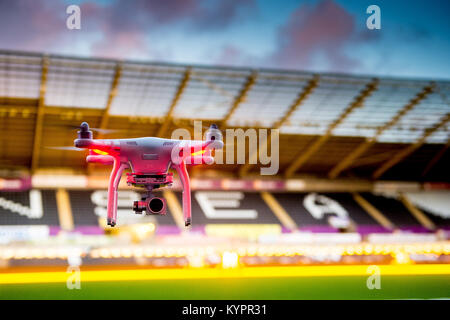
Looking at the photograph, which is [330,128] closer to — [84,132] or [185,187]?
[185,187]

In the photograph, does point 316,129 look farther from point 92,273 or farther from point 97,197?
point 92,273

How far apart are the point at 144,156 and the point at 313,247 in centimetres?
2196

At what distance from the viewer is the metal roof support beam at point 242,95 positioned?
23.3 m

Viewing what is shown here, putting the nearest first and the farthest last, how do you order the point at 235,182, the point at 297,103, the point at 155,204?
the point at 155,204
the point at 297,103
the point at 235,182

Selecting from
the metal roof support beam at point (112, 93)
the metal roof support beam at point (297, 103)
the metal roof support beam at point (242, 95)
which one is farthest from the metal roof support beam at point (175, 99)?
the metal roof support beam at point (297, 103)

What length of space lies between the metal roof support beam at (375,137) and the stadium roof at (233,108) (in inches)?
2.3

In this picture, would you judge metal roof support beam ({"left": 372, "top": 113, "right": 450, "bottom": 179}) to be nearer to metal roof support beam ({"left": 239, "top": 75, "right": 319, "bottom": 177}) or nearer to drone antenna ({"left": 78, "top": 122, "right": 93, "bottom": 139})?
metal roof support beam ({"left": 239, "top": 75, "right": 319, "bottom": 177})

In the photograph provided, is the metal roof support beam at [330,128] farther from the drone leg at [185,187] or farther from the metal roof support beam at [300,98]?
the drone leg at [185,187]

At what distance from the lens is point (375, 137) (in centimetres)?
2838

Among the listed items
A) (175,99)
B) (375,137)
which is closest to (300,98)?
(375,137)

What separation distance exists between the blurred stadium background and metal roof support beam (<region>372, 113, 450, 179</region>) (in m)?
0.08

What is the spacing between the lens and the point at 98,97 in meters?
23.0

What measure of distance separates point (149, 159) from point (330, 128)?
23376 millimetres
